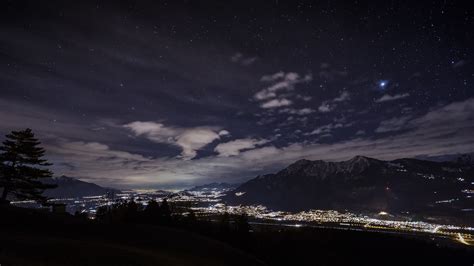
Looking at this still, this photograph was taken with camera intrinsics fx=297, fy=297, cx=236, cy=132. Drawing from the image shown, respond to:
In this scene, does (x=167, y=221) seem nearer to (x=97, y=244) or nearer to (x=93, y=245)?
(x=97, y=244)

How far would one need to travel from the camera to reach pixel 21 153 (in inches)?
1395

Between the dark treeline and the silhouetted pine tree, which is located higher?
the silhouetted pine tree

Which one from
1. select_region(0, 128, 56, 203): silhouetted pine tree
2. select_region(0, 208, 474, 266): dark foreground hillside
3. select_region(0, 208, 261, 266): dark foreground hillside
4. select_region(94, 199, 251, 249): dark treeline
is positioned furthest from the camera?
A: select_region(94, 199, 251, 249): dark treeline

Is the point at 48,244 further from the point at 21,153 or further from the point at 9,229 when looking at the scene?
the point at 21,153

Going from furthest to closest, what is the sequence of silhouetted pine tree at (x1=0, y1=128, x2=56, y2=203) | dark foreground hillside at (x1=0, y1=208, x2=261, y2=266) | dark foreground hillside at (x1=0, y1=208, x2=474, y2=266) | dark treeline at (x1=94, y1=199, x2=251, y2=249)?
dark treeline at (x1=94, y1=199, x2=251, y2=249)
silhouetted pine tree at (x1=0, y1=128, x2=56, y2=203)
dark foreground hillside at (x1=0, y1=208, x2=474, y2=266)
dark foreground hillside at (x1=0, y1=208, x2=261, y2=266)

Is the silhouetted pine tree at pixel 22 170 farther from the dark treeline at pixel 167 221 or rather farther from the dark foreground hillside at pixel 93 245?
the dark treeline at pixel 167 221

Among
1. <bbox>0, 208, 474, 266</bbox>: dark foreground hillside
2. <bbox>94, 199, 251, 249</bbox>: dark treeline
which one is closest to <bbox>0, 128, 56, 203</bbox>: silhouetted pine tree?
<bbox>0, 208, 474, 266</bbox>: dark foreground hillside

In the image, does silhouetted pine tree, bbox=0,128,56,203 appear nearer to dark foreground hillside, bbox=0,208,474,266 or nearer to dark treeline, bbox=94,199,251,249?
dark foreground hillside, bbox=0,208,474,266

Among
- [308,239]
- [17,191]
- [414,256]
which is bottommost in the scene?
[414,256]

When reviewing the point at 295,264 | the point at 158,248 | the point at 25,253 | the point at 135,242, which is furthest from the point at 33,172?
the point at 295,264

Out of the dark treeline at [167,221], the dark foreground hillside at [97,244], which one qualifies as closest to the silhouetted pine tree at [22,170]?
the dark foreground hillside at [97,244]

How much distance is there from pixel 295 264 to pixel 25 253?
72056 millimetres

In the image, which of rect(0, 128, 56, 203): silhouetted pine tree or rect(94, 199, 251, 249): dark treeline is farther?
rect(94, 199, 251, 249): dark treeline

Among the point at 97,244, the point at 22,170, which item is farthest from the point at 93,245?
the point at 22,170
